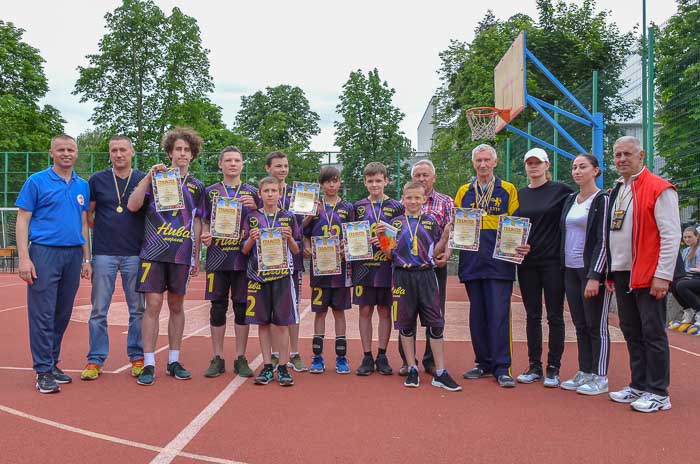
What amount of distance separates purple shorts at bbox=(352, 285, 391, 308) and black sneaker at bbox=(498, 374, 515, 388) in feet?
3.94

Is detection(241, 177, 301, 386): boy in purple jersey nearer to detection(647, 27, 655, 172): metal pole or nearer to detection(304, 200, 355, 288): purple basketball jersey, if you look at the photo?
detection(304, 200, 355, 288): purple basketball jersey

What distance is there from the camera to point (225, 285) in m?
5.80

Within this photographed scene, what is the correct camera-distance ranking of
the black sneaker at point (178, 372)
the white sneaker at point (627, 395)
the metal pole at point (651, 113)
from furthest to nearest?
the metal pole at point (651, 113) < the black sneaker at point (178, 372) < the white sneaker at point (627, 395)

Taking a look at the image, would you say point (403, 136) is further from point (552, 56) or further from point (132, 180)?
point (132, 180)

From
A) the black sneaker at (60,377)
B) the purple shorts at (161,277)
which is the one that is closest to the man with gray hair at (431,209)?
the purple shorts at (161,277)

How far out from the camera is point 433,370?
234 inches

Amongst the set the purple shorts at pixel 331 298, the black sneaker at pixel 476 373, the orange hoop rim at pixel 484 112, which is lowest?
the black sneaker at pixel 476 373

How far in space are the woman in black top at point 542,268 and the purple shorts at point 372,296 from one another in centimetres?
124

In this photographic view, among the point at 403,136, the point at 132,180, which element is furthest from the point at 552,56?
the point at 132,180

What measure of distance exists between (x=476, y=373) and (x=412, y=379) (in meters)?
0.74

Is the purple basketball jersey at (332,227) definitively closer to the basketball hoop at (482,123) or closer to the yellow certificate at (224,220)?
the yellow certificate at (224,220)

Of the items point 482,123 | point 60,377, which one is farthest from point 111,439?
point 482,123

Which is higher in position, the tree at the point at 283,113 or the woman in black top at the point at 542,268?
the tree at the point at 283,113

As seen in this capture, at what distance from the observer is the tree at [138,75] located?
3194 cm
